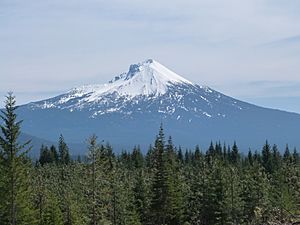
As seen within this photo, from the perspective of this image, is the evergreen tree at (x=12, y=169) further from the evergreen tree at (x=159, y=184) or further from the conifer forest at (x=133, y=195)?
the evergreen tree at (x=159, y=184)

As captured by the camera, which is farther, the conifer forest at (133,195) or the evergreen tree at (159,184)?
the evergreen tree at (159,184)

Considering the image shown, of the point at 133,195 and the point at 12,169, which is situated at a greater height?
the point at 12,169

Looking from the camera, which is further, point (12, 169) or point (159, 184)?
point (159, 184)

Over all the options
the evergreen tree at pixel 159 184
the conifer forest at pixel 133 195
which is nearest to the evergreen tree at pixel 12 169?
the conifer forest at pixel 133 195

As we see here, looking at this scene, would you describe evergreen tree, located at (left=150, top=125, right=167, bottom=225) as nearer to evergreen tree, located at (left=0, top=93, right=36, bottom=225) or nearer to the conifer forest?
the conifer forest

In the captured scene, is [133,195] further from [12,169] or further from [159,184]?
[12,169]

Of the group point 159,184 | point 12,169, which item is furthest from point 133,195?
point 12,169

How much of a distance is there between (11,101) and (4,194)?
6959mm

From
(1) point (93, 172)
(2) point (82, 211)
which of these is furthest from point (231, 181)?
(1) point (93, 172)

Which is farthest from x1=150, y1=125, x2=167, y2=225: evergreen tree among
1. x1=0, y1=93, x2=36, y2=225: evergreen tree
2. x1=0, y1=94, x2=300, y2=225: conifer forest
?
x1=0, y1=93, x2=36, y2=225: evergreen tree

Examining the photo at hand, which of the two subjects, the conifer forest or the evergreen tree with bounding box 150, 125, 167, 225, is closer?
the conifer forest

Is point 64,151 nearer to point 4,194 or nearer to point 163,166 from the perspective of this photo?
point 163,166

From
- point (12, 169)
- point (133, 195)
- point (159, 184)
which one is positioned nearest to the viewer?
point (12, 169)

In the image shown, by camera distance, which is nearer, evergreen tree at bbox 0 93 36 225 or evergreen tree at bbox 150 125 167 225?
evergreen tree at bbox 0 93 36 225
